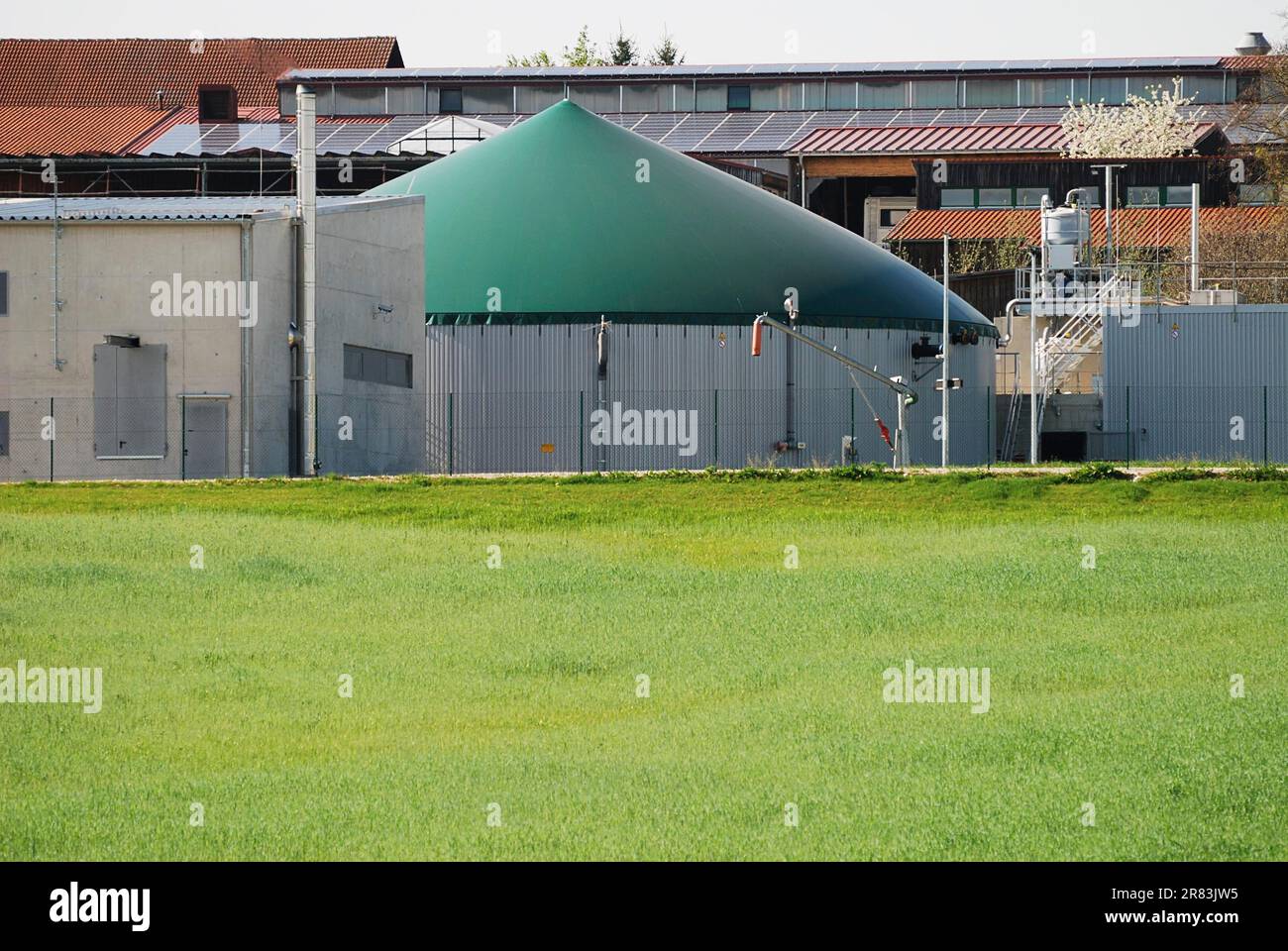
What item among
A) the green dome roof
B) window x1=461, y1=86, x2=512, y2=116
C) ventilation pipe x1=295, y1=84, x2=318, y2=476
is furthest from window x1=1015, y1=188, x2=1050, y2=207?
ventilation pipe x1=295, y1=84, x2=318, y2=476

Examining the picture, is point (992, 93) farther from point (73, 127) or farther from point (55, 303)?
point (55, 303)

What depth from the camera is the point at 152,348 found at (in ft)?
132

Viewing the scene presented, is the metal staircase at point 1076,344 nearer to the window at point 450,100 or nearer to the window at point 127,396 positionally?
the window at point 127,396

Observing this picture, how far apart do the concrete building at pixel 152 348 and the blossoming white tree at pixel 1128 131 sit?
189ft

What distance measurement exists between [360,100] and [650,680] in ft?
273

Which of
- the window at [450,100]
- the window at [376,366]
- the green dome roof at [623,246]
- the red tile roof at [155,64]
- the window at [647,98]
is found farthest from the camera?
the red tile roof at [155,64]

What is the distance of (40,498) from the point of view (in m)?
35.8

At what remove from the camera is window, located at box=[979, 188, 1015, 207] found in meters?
83.7

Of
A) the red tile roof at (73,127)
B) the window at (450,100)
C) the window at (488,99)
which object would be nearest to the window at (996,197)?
the window at (488,99)

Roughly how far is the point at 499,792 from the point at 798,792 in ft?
7.28

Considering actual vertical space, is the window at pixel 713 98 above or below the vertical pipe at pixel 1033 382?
above

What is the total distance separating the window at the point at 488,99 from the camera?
9869 centimetres

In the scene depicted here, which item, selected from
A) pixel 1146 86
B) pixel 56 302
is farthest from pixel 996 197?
pixel 56 302
